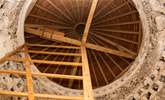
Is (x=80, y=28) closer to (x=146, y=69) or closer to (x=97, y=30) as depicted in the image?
(x=97, y=30)

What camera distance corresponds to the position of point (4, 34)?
4223 millimetres

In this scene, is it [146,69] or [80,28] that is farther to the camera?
[80,28]

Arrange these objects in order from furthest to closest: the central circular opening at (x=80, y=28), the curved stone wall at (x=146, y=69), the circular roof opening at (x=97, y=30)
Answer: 1. the central circular opening at (x=80, y=28)
2. the circular roof opening at (x=97, y=30)
3. the curved stone wall at (x=146, y=69)

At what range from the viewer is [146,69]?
183 inches

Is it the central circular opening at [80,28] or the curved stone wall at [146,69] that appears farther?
the central circular opening at [80,28]

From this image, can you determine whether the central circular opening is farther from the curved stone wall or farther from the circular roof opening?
the curved stone wall

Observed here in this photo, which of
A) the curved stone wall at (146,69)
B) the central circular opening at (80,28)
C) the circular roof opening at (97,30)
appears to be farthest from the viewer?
the central circular opening at (80,28)

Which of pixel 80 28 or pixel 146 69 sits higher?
pixel 80 28

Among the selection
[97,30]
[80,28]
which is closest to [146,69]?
[97,30]

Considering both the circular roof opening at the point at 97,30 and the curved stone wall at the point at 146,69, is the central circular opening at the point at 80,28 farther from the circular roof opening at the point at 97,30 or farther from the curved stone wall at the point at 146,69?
the curved stone wall at the point at 146,69

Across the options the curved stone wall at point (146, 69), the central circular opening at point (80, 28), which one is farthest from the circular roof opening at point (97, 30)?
the curved stone wall at point (146, 69)

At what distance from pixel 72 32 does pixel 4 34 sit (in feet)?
7.20

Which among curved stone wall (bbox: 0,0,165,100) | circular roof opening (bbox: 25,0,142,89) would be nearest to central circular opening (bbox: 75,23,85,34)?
circular roof opening (bbox: 25,0,142,89)

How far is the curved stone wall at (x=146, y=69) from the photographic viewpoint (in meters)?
4.39
